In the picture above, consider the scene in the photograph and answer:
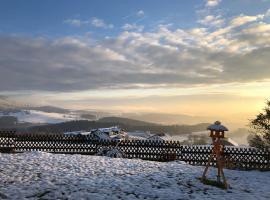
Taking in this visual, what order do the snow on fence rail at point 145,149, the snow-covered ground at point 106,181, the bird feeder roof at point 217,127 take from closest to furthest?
the snow-covered ground at point 106,181
the bird feeder roof at point 217,127
the snow on fence rail at point 145,149

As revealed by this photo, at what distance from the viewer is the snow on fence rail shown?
2389cm

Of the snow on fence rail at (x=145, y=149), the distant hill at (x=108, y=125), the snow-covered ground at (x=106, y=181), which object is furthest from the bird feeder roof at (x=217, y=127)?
the distant hill at (x=108, y=125)

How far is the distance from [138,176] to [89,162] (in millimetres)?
3809

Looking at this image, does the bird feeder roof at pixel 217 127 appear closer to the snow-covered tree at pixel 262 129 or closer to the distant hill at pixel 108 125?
the snow-covered tree at pixel 262 129

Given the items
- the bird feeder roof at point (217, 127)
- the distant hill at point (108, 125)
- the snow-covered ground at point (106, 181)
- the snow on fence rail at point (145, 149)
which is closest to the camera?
the snow-covered ground at point (106, 181)


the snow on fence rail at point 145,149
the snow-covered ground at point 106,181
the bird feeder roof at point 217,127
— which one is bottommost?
the snow-covered ground at point 106,181

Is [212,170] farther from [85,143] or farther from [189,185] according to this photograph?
[85,143]

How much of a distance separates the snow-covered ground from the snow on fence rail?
14.3 feet

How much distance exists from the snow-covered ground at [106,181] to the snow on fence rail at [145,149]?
172 inches

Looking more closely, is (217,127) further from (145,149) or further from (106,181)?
(145,149)

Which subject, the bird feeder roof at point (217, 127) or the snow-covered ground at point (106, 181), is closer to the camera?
the snow-covered ground at point (106, 181)

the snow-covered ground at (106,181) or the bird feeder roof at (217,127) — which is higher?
the bird feeder roof at (217,127)

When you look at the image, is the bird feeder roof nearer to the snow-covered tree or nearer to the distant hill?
the snow-covered tree

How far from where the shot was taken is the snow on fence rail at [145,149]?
941 inches
